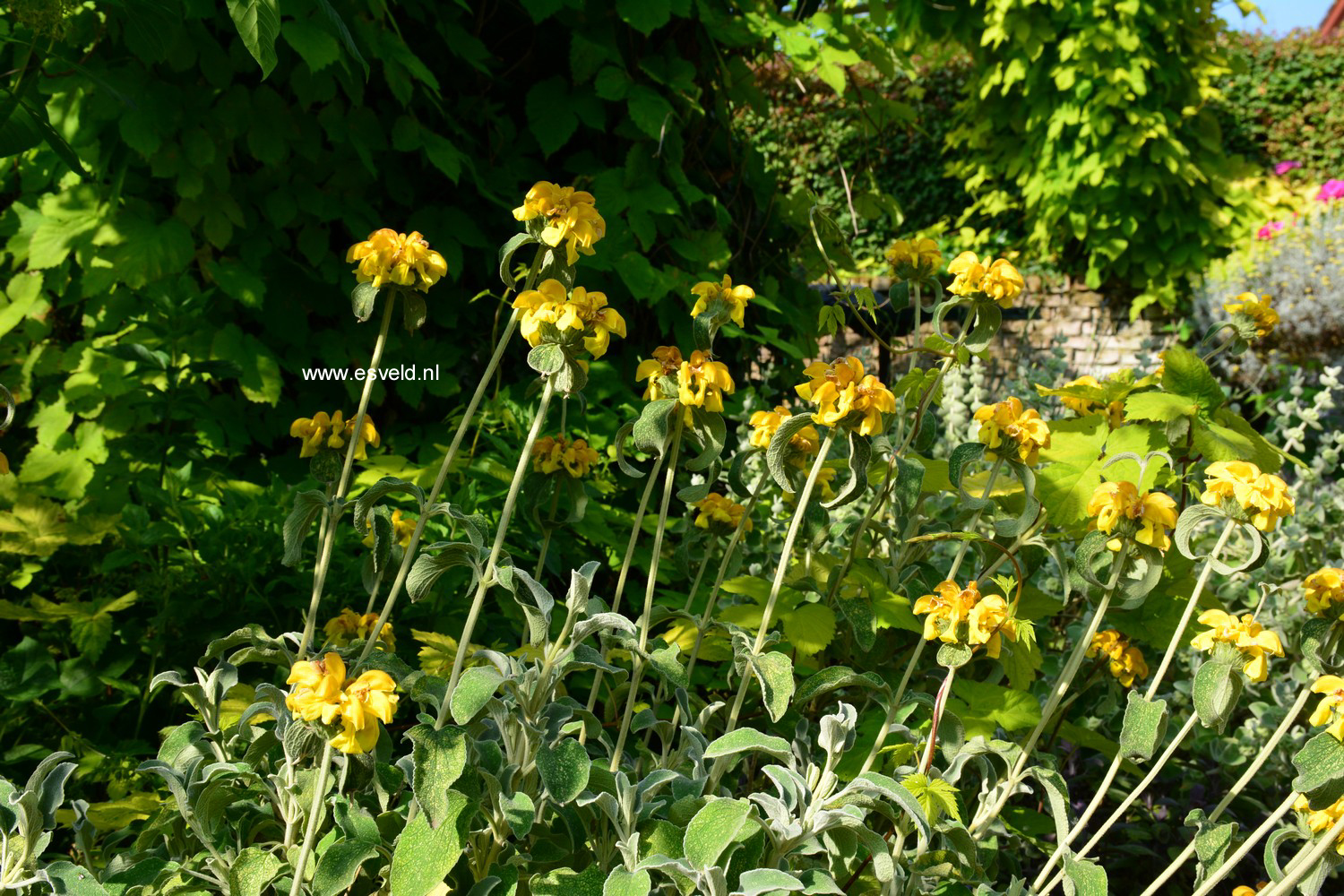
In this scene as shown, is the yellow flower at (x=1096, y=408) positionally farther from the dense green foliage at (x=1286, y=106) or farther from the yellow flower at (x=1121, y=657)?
the dense green foliage at (x=1286, y=106)

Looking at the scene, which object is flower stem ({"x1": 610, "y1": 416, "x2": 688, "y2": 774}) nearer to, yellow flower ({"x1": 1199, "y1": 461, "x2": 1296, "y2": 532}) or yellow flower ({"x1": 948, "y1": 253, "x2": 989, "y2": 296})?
yellow flower ({"x1": 948, "y1": 253, "x2": 989, "y2": 296})

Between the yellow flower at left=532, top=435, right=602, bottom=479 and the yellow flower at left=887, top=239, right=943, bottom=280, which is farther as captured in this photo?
the yellow flower at left=887, top=239, right=943, bottom=280

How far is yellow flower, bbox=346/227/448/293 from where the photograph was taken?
110cm

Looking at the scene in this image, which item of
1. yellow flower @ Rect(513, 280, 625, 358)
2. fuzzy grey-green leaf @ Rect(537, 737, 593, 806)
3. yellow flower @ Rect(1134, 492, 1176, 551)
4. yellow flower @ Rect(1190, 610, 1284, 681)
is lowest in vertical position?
fuzzy grey-green leaf @ Rect(537, 737, 593, 806)

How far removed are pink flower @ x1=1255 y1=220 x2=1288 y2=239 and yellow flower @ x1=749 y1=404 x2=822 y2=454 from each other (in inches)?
249

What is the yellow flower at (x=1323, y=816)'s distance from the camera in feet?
3.49

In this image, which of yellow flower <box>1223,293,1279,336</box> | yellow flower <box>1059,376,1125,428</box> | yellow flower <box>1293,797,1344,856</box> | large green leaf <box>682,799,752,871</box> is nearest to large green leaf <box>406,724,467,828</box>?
large green leaf <box>682,799,752,871</box>

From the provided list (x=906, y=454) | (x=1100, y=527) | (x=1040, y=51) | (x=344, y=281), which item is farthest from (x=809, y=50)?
(x=1040, y=51)

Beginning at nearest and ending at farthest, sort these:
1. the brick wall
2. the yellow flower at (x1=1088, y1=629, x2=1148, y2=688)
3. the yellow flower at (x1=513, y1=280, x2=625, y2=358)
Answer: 1. the yellow flower at (x1=513, y1=280, x2=625, y2=358)
2. the yellow flower at (x1=1088, y1=629, x2=1148, y2=688)
3. the brick wall

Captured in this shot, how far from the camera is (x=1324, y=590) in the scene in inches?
45.3

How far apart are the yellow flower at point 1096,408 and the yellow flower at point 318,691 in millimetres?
1283

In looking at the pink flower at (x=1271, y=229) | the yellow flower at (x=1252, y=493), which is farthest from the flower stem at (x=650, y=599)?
the pink flower at (x=1271, y=229)

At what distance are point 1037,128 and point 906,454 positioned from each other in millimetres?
6225

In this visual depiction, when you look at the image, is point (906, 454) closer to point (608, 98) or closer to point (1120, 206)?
point (608, 98)
